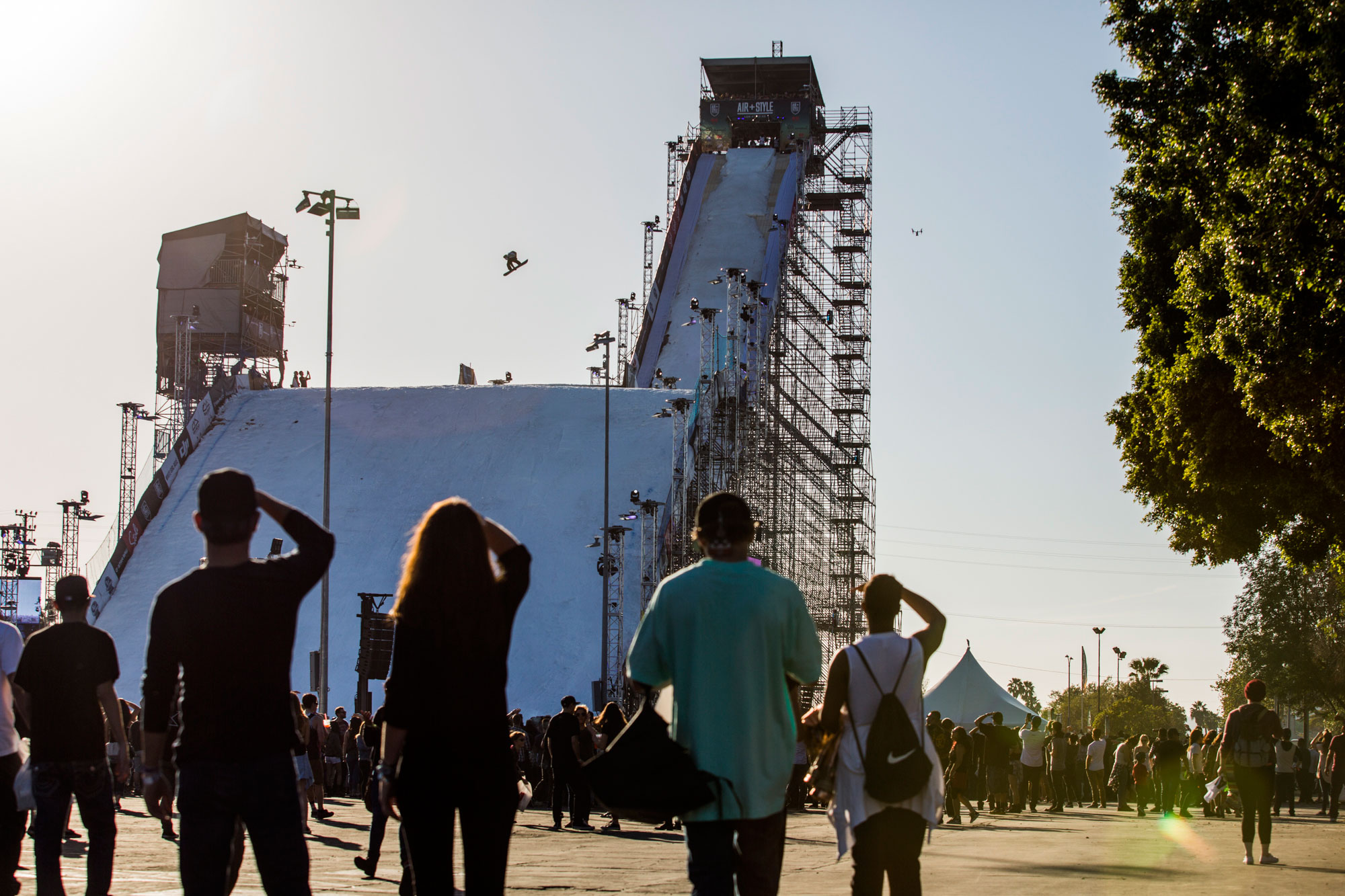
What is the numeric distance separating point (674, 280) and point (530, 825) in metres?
48.0

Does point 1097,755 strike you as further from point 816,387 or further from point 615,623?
point 816,387

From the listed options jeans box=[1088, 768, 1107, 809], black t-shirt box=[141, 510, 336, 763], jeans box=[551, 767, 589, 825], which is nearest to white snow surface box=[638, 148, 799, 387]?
jeans box=[1088, 768, 1107, 809]

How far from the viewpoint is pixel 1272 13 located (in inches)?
563

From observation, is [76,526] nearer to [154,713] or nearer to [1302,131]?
[1302,131]

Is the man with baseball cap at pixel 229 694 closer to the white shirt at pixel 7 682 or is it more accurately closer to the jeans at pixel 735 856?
the jeans at pixel 735 856

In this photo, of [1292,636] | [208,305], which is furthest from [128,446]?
[1292,636]

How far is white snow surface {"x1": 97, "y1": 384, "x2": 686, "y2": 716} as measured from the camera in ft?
136

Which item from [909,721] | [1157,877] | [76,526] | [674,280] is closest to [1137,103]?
[1157,877]

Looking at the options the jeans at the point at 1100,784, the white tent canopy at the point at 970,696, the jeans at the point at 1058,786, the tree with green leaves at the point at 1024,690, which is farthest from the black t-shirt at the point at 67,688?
the tree with green leaves at the point at 1024,690

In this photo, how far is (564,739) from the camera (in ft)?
57.7

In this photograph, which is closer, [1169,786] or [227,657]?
[227,657]

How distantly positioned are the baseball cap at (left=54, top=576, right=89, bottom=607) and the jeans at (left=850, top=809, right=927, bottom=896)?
3739 mm

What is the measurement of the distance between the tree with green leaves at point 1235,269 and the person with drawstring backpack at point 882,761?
863 centimetres

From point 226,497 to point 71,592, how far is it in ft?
9.19
